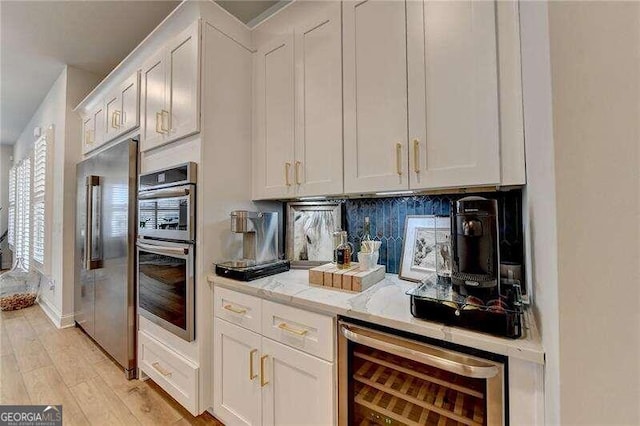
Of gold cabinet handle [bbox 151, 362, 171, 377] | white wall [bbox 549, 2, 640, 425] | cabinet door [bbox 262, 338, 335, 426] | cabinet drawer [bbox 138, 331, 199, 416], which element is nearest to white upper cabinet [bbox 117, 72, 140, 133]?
cabinet drawer [bbox 138, 331, 199, 416]

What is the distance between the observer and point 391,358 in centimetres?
98

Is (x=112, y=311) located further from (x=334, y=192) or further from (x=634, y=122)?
(x=634, y=122)

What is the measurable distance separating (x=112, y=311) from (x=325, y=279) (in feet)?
6.10

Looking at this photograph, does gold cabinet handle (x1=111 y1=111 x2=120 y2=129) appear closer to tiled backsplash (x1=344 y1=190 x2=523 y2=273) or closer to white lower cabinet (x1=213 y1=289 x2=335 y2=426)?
white lower cabinet (x1=213 y1=289 x2=335 y2=426)

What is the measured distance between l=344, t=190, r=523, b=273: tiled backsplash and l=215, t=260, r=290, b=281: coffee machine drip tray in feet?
1.72

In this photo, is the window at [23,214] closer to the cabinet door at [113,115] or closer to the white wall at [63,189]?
the white wall at [63,189]

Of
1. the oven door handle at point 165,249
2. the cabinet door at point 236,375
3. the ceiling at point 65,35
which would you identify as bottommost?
the cabinet door at point 236,375

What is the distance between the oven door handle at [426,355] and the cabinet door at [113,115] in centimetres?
248

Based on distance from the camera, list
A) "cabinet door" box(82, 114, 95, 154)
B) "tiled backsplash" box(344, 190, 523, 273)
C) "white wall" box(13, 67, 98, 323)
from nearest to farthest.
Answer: "tiled backsplash" box(344, 190, 523, 273) < "cabinet door" box(82, 114, 95, 154) < "white wall" box(13, 67, 98, 323)

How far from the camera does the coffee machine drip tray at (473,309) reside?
75 centimetres

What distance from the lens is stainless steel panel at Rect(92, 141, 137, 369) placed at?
192 centimetres

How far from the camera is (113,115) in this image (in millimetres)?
2305

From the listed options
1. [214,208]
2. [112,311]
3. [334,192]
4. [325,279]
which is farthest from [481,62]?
[112,311]

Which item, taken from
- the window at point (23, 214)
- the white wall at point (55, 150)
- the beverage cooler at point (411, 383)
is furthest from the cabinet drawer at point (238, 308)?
the window at point (23, 214)
